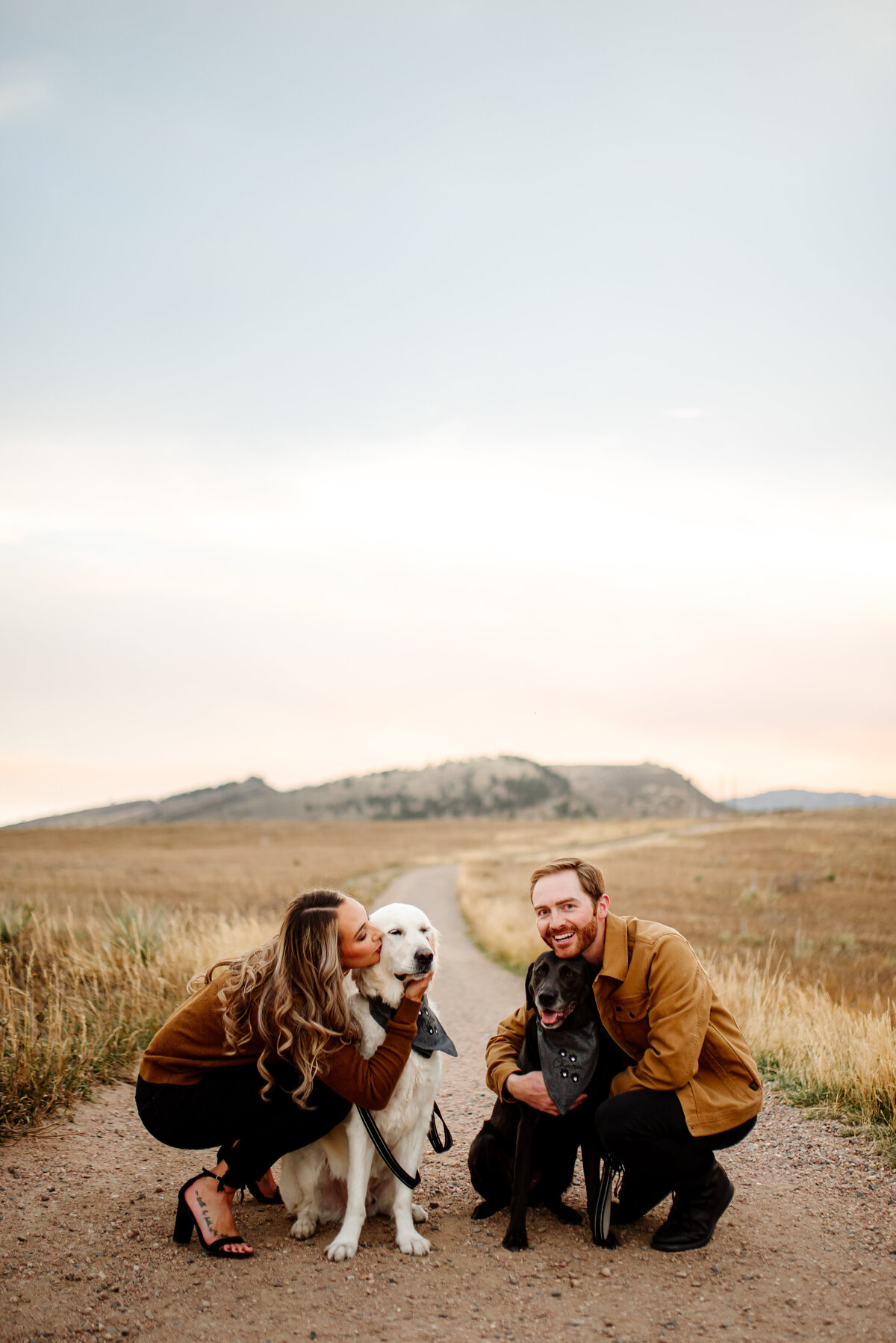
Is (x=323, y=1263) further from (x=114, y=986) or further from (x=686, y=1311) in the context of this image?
(x=114, y=986)

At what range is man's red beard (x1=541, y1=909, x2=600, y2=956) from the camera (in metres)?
4.02

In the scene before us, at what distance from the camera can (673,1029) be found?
3.86 meters

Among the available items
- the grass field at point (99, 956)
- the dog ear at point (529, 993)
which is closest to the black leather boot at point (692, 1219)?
the dog ear at point (529, 993)

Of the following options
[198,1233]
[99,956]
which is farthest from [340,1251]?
[99,956]

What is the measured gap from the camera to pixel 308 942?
402 centimetres

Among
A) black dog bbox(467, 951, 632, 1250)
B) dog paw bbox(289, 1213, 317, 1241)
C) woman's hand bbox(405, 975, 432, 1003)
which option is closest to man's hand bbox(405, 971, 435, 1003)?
woman's hand bbox(405, 975, 432, 1003)

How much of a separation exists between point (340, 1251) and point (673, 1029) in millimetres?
1742

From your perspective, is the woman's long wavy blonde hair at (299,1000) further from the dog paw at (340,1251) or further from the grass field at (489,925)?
the grass field at (489,925)

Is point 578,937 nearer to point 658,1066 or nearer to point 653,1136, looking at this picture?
point 658,1066

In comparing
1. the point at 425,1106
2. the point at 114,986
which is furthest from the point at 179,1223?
the point at 114,986

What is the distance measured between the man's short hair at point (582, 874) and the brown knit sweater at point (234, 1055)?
2.79 feet

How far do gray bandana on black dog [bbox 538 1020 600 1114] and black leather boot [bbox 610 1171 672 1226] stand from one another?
529mm

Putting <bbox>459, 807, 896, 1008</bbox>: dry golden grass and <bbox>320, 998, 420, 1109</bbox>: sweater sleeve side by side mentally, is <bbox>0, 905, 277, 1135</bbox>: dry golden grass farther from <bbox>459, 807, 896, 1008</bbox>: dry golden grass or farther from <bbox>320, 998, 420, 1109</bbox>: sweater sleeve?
<bbox>459, 807, 896, 1008</bbox>: dry golden grass

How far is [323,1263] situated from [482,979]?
845cm
